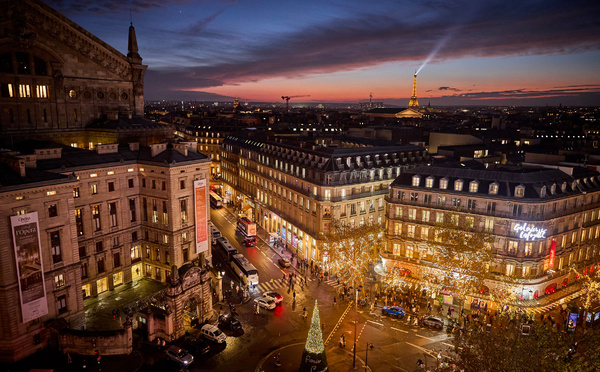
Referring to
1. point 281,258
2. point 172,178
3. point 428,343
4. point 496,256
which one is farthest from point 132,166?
point 496,256

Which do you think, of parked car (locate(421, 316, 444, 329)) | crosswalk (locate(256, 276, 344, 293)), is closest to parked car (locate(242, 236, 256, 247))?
crosswalk (locate(256, 276, 344, 293))

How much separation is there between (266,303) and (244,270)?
10279 millimetres

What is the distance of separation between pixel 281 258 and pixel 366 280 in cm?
1868

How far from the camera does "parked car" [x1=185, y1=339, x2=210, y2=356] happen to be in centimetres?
5125

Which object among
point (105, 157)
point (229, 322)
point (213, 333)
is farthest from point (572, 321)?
point (105, 157)

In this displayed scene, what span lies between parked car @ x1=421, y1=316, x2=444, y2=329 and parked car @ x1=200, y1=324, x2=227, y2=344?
2801 cm

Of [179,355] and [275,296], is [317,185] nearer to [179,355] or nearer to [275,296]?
[275,296]

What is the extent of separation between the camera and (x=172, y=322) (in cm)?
5412

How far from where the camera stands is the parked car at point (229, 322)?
57750 millimetres

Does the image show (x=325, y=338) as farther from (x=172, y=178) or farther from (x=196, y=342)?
(x=172, y=178)

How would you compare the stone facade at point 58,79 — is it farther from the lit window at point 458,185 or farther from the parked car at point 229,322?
the lit window at point 458,185

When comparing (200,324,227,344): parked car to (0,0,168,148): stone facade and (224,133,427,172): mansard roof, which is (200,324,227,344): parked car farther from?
(0,0,168,148): stone facade

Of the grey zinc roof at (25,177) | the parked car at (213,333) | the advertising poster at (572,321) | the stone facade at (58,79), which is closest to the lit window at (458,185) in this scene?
the advertising poster at (572,321)

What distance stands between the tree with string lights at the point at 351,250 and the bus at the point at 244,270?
13677mm
